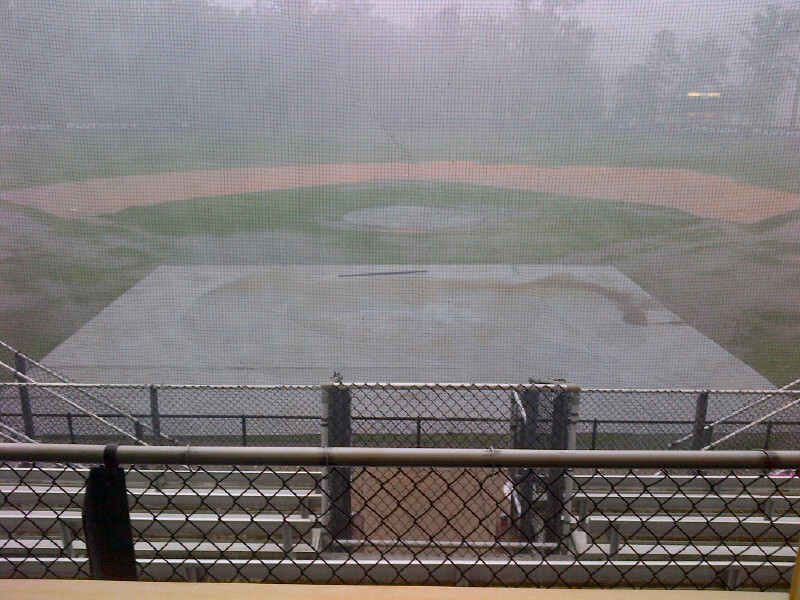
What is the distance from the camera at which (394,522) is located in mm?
2672

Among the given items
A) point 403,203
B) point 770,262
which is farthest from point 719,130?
point 403,203

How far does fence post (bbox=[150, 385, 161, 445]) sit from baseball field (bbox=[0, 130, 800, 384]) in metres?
0.64

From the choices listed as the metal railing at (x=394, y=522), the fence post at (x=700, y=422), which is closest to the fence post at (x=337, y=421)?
the metal railing at (x=394, y=522)

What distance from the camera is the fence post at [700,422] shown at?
2.78 meters

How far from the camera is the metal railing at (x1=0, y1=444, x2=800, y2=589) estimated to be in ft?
2.46

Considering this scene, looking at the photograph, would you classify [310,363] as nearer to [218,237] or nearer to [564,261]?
[218,237]

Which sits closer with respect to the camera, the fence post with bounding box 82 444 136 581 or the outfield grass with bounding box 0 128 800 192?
the fence post with bounding box 82 444 136 581

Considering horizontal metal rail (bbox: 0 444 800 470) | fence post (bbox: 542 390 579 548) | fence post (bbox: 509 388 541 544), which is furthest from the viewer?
fence post (bbox: 509 388 541 544)

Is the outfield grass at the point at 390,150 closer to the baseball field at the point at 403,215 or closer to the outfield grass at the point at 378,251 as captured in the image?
the baseball field at the point at 403,215

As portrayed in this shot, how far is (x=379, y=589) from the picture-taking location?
2.87 ft

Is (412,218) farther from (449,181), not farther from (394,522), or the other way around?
(394,522)

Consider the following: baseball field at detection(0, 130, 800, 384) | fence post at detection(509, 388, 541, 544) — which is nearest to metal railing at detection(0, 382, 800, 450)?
baseball field at detection(0, 130, 800, 384)

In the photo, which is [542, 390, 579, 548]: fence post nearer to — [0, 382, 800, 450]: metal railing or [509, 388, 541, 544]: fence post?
[509, 388, 541, 544]: fence post

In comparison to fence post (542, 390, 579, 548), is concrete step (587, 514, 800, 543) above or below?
below
